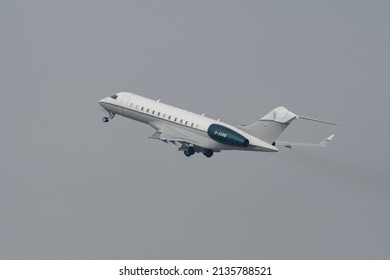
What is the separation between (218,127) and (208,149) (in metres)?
3.77

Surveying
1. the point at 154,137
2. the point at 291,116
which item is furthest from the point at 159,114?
the point at 291,116

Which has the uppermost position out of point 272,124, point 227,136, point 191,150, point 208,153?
point 272,124

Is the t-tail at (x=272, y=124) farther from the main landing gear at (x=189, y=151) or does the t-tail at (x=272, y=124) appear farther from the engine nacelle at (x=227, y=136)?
the main landing gear at (x=189, y=151)

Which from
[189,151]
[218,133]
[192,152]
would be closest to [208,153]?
[192,152]

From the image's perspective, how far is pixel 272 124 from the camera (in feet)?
626

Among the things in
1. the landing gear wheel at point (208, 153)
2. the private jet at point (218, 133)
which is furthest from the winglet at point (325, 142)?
the landing gear wheel at point (208, 153)

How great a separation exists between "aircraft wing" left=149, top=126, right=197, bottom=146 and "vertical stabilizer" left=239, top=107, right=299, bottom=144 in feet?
23.1

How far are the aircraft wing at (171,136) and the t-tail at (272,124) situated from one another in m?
7.03

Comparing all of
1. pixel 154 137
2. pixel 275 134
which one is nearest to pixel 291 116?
pixel 275 134

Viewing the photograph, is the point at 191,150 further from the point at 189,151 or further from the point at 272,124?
the point at 272,124
